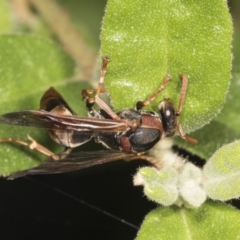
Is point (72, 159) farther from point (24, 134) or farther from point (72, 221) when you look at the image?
point (72, 221)

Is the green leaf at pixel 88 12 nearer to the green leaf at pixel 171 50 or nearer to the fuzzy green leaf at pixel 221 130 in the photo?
the fuzzy green leaf at pixel 221 130

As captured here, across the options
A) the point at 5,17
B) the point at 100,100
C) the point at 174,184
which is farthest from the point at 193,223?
the point at 5,17

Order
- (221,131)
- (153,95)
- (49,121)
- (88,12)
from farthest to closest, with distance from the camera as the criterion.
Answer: (88,12) → (221,131) → (153,95) → (49,121)

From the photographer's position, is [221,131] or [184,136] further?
[221,131]

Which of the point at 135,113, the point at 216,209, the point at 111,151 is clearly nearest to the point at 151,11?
the point at 135,113

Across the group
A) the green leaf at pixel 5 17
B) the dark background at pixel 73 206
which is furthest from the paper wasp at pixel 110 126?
the green leaf at pixel 5 17

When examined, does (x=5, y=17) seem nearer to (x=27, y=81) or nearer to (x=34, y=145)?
(x=27, y=81)
